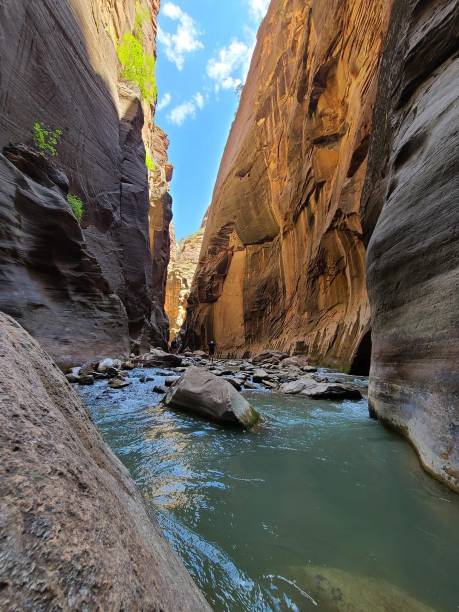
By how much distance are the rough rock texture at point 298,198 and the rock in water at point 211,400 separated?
234 inches

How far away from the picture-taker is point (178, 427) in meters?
3.35

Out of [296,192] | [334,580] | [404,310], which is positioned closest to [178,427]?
[334,580]

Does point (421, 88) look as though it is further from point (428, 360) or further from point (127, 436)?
point (127, 436)

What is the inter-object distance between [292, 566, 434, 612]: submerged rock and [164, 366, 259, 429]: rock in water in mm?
2015

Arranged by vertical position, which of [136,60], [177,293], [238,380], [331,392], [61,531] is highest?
[136,60]

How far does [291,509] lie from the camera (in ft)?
5.88

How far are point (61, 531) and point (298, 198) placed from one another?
1728cm

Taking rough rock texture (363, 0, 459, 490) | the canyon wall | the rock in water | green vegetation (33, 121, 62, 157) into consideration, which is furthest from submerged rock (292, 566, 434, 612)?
green vegetation (33, 121, 62, 157)

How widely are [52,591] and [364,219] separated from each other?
9.04 metres

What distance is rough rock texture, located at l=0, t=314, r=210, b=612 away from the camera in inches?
19.6

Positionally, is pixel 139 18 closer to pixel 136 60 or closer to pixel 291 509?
pixel 136 60

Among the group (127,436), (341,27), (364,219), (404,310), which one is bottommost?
(127,436)

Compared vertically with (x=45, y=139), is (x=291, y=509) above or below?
below

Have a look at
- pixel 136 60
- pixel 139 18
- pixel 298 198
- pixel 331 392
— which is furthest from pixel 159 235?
pixel 331 392
